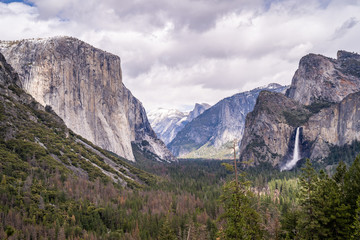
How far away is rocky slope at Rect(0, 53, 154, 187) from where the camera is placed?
91006 mm

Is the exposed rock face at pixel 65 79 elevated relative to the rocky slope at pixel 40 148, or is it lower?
elevated

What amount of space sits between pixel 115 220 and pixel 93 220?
6186 millimetres

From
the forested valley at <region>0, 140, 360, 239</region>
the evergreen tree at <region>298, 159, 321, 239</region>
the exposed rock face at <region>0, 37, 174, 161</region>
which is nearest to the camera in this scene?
the forested valley at <region>0, 140, 360, 239</region>

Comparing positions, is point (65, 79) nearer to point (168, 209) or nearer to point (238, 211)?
point (168, 209)

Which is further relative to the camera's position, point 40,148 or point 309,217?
point 40,148

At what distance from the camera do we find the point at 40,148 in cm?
10256

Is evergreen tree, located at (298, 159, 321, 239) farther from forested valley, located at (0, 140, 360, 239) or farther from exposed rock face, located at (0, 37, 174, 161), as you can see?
exposed rock face, located at (0, 37, 174, 161)


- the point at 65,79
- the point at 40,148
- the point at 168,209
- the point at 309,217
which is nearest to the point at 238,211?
the point at 309,217

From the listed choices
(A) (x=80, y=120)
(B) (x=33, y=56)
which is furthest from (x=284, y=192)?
(B) (x=33, y=56)

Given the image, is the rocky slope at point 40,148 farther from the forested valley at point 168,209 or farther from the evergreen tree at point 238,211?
the evergreen tree at point 238,211

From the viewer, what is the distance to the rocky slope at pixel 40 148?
91006 millimetres

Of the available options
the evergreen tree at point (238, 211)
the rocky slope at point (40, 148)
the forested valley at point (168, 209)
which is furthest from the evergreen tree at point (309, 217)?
the rocky slope at point (40, 148)

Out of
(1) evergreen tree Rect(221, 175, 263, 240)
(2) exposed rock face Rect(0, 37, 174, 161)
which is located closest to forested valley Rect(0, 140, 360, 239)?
(1) evergreen tree Rect(221, 175, 263, 240)

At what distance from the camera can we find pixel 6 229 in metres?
56.2
